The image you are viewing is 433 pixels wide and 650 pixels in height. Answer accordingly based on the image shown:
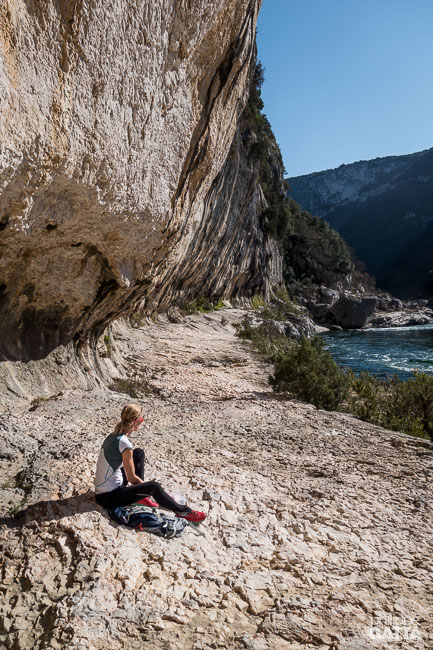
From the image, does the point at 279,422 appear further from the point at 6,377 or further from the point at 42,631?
the point at 42,631

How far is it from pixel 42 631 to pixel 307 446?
12.0ft

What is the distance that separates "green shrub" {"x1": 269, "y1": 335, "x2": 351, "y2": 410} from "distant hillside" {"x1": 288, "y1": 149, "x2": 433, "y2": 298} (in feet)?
198

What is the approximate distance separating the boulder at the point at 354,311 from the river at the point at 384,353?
19.3 feet

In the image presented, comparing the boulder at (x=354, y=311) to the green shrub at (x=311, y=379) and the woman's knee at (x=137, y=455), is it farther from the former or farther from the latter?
the woman's knee at (x=137, y=455)

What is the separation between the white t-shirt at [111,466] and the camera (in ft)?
10.3

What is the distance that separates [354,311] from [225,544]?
34.9m

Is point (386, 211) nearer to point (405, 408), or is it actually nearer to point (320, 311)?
point (320, 311)

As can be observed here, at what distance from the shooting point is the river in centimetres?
1614

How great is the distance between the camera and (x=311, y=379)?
7.94 meters

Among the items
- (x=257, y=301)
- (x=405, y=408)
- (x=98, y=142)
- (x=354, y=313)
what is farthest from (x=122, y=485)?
(x=354, y=313)

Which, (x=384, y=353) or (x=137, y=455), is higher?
(x=137, y=455)

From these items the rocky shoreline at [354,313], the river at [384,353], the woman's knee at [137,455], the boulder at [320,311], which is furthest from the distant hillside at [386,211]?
the woman's knee at [137,455]

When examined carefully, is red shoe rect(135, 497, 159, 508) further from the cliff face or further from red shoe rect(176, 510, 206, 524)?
the cliff face

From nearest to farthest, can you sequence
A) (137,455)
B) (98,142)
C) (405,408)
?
(137,455) < (98,142) < (405,408)
